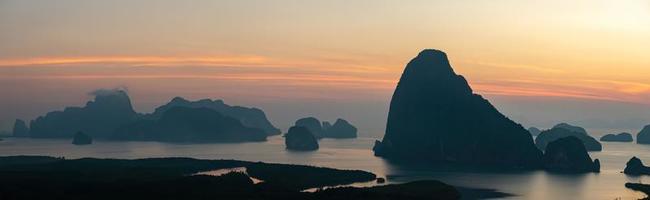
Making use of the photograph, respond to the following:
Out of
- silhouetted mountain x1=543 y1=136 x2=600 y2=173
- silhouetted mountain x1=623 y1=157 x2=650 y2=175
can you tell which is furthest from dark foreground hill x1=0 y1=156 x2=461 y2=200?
silhouetted mountain x1=623 y1=157 x2=650 y2=175

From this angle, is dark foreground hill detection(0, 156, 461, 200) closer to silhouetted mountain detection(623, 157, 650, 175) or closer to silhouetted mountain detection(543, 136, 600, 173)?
silhouetted mountain detection(543, 136, 600, 173)

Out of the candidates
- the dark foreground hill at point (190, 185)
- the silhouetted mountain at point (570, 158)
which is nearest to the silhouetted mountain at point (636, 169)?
the silhouetted mountain at point (570, 158)

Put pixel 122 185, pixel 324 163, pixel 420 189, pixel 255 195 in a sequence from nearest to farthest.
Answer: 1. pixel 255 195
2. pixel 122 185
3. pixel 420 189
4. pixel 324 163

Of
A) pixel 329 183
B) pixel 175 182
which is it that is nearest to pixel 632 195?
pixel 329 183

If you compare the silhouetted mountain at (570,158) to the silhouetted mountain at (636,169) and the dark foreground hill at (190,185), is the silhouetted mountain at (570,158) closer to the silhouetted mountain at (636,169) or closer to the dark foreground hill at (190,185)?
the silhouetted mountain at (636,169)

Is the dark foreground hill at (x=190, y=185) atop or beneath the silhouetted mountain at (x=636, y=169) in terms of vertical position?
beneath

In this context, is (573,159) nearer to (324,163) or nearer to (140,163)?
(324,163)
